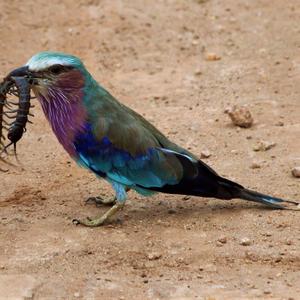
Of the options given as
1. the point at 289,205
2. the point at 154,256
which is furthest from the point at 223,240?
the point at 289,205

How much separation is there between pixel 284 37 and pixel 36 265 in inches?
180

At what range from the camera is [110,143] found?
5848 mm

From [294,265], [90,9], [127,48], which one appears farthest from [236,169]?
[90,9]

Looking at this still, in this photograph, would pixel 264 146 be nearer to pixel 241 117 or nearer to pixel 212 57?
pixel 241 117

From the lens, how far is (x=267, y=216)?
231 inches

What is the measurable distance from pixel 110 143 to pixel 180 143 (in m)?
1.38

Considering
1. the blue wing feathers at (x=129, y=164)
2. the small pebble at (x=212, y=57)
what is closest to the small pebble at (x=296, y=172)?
the blue wing feathers at (x=129, y=164)

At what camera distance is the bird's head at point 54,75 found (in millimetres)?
5684

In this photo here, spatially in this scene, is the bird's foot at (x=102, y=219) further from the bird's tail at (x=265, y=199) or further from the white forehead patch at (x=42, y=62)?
the white forehead patch at (x=42, y=62)

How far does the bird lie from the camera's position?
575 centimetres

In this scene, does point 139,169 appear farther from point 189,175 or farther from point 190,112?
point 190,112

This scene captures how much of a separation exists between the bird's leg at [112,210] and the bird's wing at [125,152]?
51 millimetres

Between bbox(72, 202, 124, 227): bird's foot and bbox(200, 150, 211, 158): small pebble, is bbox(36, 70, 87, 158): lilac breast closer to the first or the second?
bbox(72, 202, 124, 227): bird's foot

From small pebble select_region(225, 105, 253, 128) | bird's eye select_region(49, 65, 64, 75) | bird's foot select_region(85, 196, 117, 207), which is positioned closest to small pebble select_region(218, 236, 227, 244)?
bird's foot select_region(85, 196, 117, 207)
